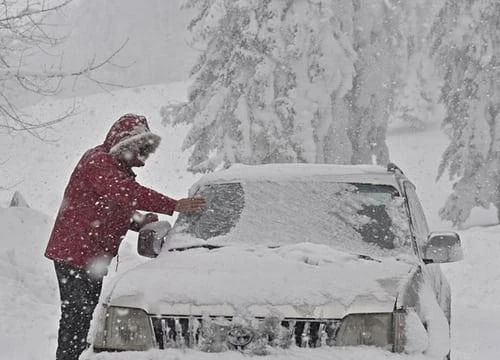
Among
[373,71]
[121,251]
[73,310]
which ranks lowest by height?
[121,251]

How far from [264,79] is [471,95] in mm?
9359

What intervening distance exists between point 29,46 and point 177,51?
50407mm

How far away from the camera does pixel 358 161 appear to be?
21.8 meters

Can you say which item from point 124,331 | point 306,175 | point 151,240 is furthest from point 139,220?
point 124,331

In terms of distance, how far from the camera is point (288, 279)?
151 inches

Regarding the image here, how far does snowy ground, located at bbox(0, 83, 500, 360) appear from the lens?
26.7 feet

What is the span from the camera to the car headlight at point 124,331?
12.3 ft

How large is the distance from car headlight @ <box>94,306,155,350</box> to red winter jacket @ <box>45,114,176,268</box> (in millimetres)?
1095

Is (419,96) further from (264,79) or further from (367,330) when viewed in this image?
(367,330)

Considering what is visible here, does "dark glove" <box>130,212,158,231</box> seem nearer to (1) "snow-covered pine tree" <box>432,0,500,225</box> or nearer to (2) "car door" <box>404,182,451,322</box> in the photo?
(2) "car door" <box>404,182,451,322</box>

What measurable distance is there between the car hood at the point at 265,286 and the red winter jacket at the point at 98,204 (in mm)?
883

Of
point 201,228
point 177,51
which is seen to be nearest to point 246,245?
point 201,228

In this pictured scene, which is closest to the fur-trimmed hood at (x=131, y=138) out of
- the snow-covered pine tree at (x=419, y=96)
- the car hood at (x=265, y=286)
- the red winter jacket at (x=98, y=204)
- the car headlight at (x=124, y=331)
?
Result: the red winter jacket at (x=98, y=204)

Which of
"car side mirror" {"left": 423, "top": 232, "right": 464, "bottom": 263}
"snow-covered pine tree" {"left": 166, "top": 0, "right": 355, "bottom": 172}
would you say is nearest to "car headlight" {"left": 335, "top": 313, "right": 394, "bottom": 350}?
"car side mirror" {"left": 423, "top": 232, "right": 464, "bottom": 263}
